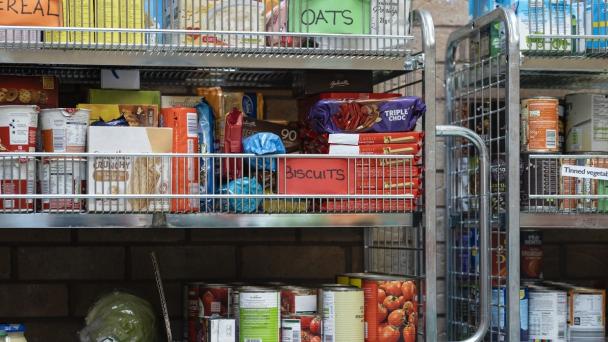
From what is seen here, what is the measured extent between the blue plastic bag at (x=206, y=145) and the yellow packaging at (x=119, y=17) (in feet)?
0.83

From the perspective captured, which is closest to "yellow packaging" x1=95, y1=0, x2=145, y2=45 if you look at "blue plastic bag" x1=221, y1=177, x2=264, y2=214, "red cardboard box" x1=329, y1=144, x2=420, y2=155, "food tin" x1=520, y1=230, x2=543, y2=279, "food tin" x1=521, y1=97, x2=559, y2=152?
"blue plastic bag" x1=221, y1=177, x2=264, y2=214

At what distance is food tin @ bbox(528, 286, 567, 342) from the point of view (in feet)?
9.30

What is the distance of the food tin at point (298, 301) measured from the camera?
2.58m

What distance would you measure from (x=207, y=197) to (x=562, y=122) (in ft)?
3.84

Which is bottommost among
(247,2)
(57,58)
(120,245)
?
(120,245)

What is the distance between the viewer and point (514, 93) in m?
2.70

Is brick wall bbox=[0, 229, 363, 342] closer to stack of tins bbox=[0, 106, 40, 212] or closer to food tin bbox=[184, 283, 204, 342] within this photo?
food tin bbox=[184, 283, 204, 342]

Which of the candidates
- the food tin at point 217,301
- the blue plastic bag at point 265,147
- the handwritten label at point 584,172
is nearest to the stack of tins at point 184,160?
the blue plastic bag at point 265,147

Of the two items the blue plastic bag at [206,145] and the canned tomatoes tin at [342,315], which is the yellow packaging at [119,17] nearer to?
the blue plastic bag at [206,145]

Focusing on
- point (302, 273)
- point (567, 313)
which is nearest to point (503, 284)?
point (567, 313)

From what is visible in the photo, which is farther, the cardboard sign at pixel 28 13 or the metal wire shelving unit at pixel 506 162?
the metal wire shelving unit at pixel 506 162

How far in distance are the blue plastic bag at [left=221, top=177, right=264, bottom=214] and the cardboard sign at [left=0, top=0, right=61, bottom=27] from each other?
59cm

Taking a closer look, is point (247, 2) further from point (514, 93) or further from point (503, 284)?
point (503, 284)

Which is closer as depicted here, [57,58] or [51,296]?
[57,58]
